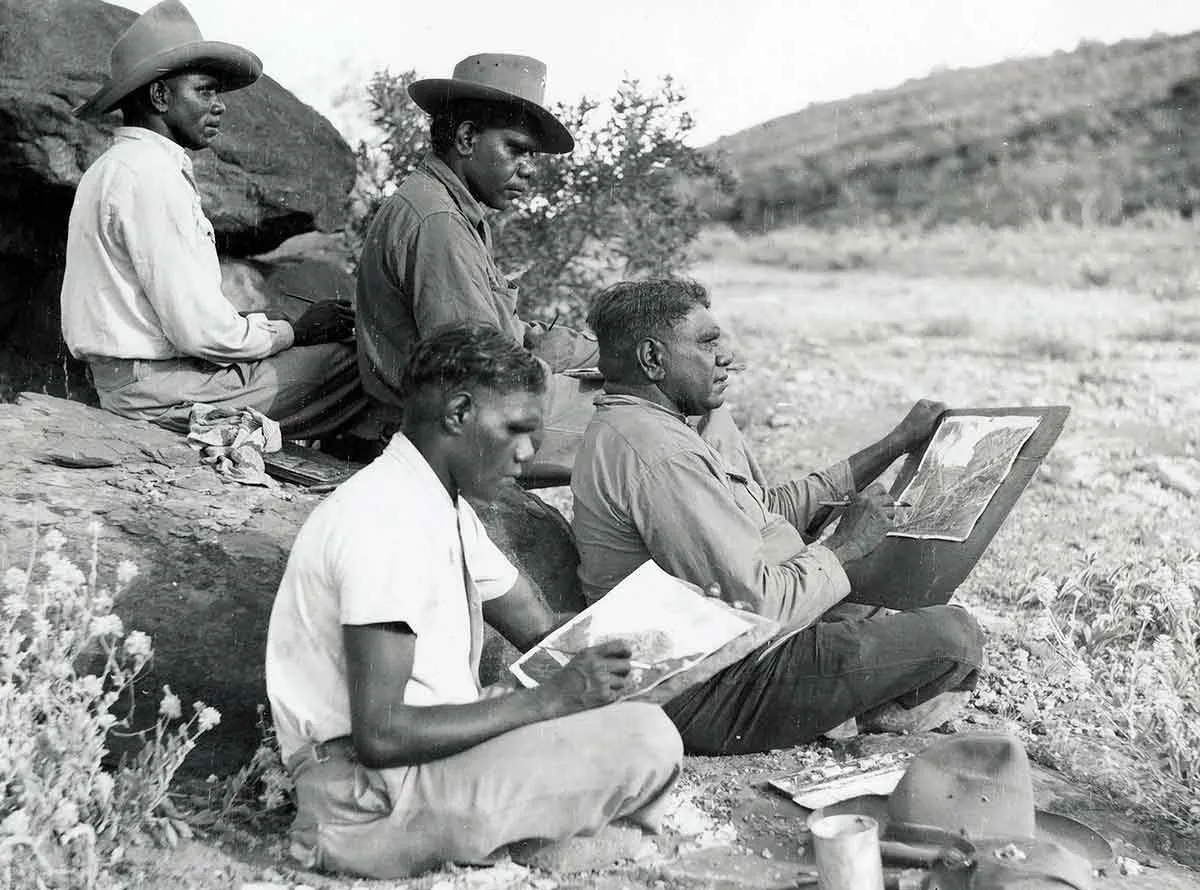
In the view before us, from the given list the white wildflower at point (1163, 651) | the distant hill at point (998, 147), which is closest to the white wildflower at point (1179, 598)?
the white wildflower at point (1163, 651)

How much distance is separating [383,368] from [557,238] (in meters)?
3.30

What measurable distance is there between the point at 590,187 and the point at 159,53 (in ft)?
12.1

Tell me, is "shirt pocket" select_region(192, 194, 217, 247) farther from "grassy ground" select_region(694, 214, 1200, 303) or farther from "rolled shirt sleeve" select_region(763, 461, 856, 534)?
"grassy ground" select_region(694, 214, 1200, 303)

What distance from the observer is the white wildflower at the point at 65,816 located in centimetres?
291

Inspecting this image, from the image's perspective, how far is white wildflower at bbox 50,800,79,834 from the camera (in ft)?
9.56

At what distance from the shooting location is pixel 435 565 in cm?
309

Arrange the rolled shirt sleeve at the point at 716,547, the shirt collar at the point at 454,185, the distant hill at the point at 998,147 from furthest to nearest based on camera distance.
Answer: the distant hill at the point at 998,147
the shirt collar at the point at 454,185
the rolled shirt sleeve at the point at 716,547

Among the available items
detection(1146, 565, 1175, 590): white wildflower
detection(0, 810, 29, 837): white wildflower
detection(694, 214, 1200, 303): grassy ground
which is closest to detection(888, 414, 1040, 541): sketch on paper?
detection(1146, 565, 1175, 590): white wildflower

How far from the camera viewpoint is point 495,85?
4977mm

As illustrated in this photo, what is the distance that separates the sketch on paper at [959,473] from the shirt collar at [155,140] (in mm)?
2853

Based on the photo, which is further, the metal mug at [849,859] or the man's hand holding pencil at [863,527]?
the man's hand holding pencil at [863,527]

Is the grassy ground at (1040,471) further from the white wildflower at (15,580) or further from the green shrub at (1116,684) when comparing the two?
the white wildflower at (15,580)

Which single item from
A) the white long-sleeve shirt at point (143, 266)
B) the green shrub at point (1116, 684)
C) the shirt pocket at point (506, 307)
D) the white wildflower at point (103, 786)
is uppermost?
the white long-sleeve shirt at point (143, 266)

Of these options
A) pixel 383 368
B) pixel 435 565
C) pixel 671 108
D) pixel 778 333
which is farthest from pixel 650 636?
pixel 778 333
